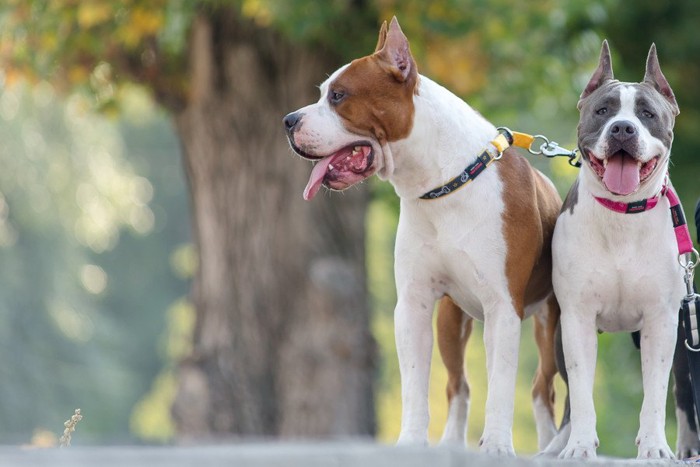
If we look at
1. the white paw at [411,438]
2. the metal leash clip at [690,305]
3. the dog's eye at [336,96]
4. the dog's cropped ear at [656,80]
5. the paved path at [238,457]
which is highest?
the dog's cropped ear at [656,80]

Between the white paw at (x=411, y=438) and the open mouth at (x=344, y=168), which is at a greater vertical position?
the open mouth at (x=344, y=168)

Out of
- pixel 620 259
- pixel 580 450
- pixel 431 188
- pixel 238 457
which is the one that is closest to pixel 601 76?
pixel 620 259

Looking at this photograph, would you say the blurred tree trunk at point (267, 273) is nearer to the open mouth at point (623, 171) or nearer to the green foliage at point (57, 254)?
the green foliage at point (57, 254)

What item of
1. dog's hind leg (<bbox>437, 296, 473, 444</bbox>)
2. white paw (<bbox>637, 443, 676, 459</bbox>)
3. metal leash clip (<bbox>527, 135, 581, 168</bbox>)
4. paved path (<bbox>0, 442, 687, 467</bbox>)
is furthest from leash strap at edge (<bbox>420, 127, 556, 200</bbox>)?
paved path (<bbox>0, 442, 687, 467</bbox>)

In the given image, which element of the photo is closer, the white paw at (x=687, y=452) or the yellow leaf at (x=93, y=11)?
the white paw at (x=687, y=452)

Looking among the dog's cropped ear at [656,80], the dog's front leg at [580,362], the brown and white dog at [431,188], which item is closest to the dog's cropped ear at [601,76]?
the dog's cropped ear at [656,80]

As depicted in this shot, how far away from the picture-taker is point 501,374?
210 inches

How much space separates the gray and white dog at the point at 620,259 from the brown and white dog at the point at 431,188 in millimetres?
209

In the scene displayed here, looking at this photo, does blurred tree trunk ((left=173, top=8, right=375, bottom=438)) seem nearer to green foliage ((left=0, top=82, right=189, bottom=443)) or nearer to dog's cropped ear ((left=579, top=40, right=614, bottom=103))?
green foliage ((left=0, top=82, right=189, bottom=443))

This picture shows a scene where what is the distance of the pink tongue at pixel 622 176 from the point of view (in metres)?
5.17

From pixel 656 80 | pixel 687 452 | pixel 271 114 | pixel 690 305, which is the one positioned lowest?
pixel 687 452

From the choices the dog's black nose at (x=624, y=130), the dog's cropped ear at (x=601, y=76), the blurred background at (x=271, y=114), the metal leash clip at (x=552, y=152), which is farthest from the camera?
the blurred background at (x=271, y=114)

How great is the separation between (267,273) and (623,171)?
7.24m

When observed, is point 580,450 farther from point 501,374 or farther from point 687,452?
point 687,452
